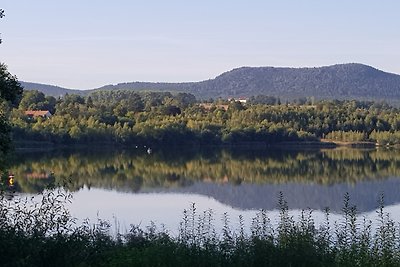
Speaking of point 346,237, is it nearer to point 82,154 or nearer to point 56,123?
point 82,154

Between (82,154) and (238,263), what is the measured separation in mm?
39557

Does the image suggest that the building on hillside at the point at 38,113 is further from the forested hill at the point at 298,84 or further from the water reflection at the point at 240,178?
the forested hill at the point at 298,84

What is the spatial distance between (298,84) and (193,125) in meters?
101

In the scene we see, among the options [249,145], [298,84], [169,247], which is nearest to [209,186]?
[169,247]

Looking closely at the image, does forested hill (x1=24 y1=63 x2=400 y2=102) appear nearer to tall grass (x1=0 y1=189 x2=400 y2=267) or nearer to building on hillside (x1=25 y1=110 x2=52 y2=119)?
building on hillside (x1=25 y1=110 x2=52 y2=119)

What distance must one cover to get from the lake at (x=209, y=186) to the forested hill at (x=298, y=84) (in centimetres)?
10153

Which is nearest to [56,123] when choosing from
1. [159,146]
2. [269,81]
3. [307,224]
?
[159,146]

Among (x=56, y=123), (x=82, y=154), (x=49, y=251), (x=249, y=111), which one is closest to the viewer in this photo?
(x=49, y=251)

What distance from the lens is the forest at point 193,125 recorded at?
55.8 meters

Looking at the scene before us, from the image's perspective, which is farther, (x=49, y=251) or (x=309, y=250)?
(x=309, y=250)

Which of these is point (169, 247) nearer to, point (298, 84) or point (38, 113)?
point (38, 113)

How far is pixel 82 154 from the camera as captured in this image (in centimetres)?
4709

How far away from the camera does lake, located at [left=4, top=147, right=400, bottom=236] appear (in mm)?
19453

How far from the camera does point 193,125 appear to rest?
60531mm
